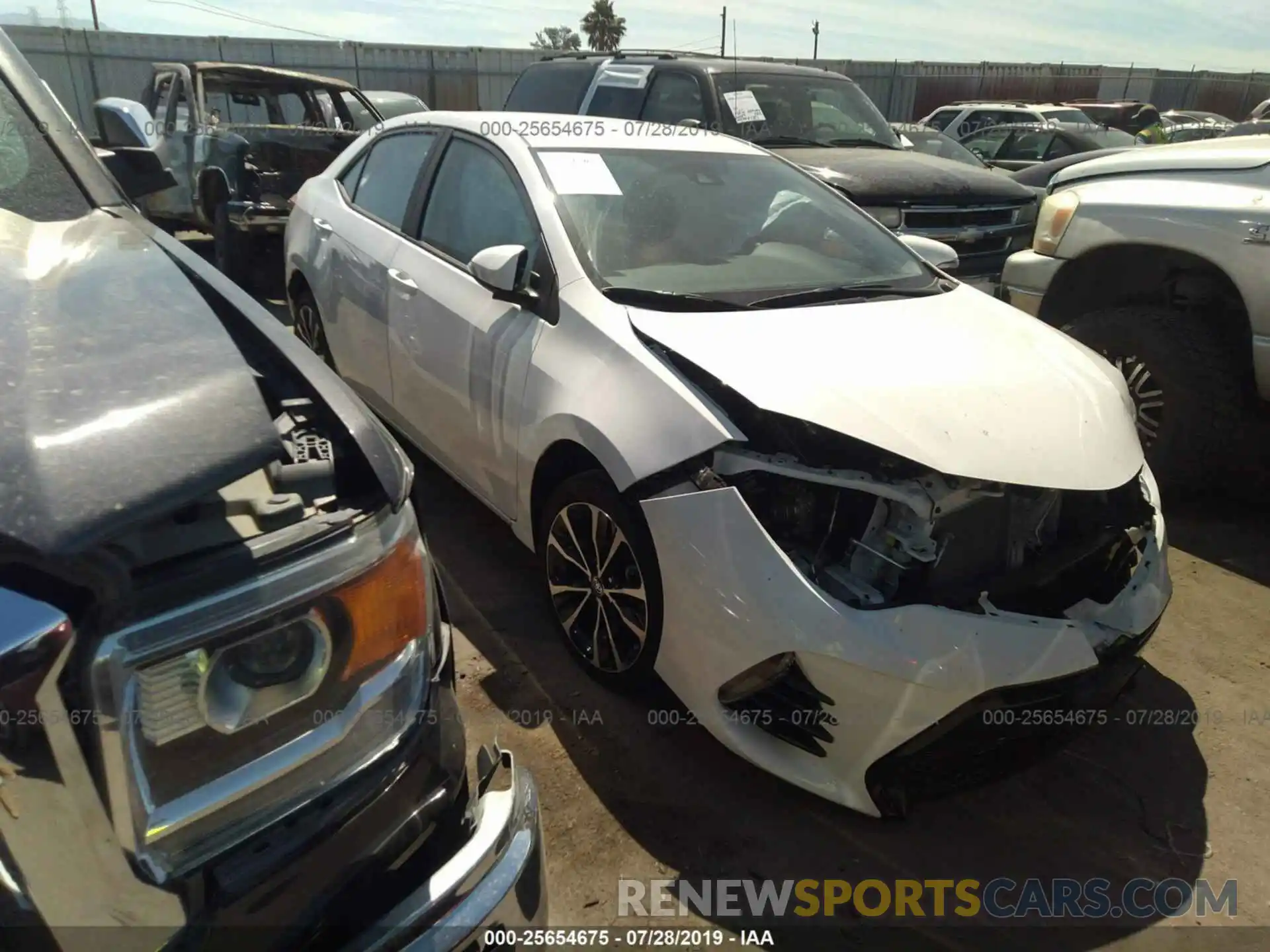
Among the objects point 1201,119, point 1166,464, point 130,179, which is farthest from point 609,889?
point 1201,119

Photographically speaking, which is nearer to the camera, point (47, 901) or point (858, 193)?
point (47, 901)

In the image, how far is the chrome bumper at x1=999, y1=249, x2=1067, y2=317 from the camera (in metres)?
4.48

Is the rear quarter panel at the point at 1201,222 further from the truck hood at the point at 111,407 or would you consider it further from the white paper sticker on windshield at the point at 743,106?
the truck hood at the point at 111,407

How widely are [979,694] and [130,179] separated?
2689mm

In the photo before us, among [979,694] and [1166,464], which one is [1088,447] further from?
[1166,464]

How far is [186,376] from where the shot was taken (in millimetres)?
1169

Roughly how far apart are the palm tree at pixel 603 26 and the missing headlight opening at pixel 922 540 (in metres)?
55.0

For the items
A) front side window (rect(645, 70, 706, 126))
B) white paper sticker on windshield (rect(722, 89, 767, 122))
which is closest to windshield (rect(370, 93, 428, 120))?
front side window (rect(645, 70, 706, 126))

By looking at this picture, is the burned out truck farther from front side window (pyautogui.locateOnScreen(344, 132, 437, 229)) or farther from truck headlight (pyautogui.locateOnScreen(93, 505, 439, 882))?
truck headlight (pyautogui.locateOnScreen(93, 505, 439, 882))

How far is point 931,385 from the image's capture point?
2352 millimetres

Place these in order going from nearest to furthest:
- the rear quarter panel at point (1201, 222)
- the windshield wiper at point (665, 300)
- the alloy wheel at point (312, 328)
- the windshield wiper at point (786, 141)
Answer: the windshield wiper at point (665, 300) → the rear quarter panel at point (1201, 222) → the alloy wheel at point (312, 328) → the windshield wiper at point (786, 141)

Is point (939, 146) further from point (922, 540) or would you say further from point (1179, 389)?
point (922, 540)

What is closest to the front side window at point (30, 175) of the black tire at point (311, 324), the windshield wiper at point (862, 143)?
the black tire at point (311, 324)

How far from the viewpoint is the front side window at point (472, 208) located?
3.09 metres
